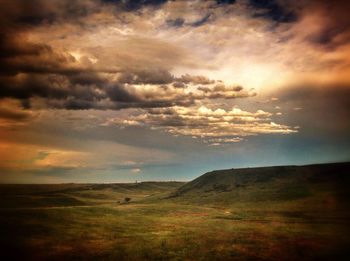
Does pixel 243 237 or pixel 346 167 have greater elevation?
pixel 346 167

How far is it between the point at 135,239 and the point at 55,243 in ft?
34.4

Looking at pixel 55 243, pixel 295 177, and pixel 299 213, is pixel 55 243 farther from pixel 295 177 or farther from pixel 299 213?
pixel 295 177

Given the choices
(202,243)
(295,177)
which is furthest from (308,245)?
(295,177)

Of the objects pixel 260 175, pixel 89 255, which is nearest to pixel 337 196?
pixel 260 175

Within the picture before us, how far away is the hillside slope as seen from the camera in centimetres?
12294

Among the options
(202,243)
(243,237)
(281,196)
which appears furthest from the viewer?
(281,196)

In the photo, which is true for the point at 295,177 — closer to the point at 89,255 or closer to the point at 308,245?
the point at 308,245

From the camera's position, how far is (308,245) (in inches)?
1690

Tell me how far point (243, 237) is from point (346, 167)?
135625 millimetres

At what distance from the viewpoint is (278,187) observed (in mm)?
150125

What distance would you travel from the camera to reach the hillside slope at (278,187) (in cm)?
12294

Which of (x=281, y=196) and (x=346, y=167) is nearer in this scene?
(x=281, y=196)

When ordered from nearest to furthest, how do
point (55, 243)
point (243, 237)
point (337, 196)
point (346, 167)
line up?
point (55, 243) → point (243, 237) → point (337, 196) → point (346, 167)

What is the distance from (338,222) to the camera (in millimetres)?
64938
